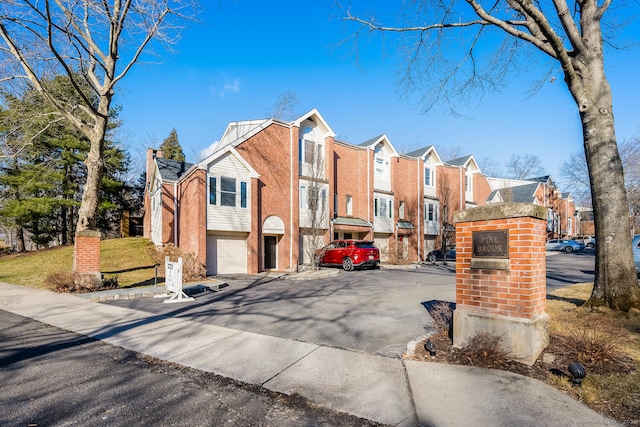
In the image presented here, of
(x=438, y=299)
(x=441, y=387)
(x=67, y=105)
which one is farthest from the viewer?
(x=67, y=105)

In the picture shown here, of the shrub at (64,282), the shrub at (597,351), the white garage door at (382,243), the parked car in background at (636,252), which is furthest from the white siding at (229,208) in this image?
the parked car in background at (636,252)

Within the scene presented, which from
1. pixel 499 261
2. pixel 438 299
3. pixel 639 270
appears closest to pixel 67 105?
pixel 438 299

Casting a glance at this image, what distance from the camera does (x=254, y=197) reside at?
20172 millimetres

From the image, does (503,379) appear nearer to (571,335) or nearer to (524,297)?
(524,297)

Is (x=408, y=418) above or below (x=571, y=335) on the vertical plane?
below

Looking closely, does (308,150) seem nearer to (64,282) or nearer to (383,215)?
(383,215)

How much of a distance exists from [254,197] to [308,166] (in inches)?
209

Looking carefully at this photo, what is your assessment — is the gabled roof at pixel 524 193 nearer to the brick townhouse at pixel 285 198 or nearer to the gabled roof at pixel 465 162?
the gabled roof at pixel 465 162

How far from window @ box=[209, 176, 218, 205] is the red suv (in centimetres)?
686

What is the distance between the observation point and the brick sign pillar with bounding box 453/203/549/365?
15.3 ft

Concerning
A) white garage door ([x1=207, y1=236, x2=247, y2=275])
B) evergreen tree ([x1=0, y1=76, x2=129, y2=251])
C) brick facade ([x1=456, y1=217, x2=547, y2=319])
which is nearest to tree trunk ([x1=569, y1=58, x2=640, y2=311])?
brick facade ([x1=456, y1=217, x2=547, y2=319])

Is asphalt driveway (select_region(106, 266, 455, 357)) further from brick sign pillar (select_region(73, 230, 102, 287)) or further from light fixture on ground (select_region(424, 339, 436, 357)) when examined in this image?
brick sign pillar (select_region(73, 230, 102, 287))

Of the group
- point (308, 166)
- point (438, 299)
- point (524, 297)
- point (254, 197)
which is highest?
point (308, 166)

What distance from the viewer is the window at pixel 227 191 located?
19188 millimetres
